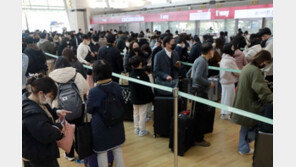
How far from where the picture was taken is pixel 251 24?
927 cm

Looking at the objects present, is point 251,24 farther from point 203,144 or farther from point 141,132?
point 141,132

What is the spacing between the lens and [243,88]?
9.91 ft

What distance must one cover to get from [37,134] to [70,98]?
42.3 inches

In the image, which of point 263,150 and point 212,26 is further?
point 212,26

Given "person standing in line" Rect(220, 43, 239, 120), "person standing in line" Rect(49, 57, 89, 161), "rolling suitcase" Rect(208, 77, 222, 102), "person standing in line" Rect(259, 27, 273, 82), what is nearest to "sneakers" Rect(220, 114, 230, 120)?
"person standing in line" Rect(220, 43, 239, 120)

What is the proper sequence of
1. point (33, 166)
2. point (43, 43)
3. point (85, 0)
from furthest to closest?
point (85, 0) < point (43, 43) < point (33, 166)

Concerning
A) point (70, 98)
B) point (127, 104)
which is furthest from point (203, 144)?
point (70, 98)

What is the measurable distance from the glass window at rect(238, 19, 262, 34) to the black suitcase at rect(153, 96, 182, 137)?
6765 mm

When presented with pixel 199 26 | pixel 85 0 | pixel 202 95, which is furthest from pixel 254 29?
pixel 85 0

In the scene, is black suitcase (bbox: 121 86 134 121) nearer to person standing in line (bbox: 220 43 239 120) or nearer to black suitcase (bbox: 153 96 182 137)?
black suitcase (bbox: 153 96 182 137)

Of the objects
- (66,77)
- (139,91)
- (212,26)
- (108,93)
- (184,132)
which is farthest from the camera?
(212,26)

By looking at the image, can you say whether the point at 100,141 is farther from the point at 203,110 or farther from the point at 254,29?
the point at 254,29

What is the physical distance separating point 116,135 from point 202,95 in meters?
1.71

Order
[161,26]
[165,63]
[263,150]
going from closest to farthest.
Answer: [263,150]
[165,63]
[161,26]
